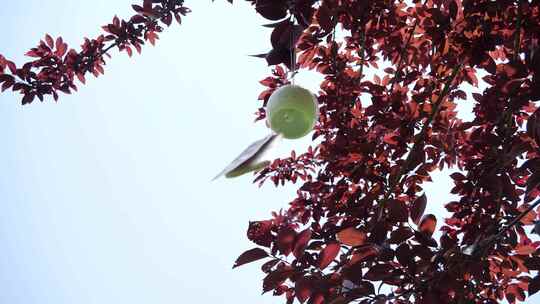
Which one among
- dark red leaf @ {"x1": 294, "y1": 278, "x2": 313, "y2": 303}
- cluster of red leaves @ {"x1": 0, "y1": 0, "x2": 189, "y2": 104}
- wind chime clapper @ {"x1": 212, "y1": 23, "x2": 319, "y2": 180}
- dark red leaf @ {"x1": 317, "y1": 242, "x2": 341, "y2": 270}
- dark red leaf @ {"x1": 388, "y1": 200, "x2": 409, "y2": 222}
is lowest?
dark red leaf @ {"x1": 294, "y1": 278, "x2": 313, "y2": 303}

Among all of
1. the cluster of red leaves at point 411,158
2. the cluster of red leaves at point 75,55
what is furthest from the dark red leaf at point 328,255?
the cluster of red leaves at point 75,55

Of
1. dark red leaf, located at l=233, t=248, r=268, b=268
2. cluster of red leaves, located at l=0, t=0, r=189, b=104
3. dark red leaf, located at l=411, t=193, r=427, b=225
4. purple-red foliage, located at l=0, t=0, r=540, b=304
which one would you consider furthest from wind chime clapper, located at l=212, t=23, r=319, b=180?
cluster of red leaves, located at l=0, t=0, r=189, b=104

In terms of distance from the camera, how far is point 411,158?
1681 mm

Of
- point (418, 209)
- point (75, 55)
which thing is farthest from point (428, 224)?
point (75, 55)

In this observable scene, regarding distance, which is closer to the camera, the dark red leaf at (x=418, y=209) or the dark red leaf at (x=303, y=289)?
the dark red leaf at (x=303, y=289)

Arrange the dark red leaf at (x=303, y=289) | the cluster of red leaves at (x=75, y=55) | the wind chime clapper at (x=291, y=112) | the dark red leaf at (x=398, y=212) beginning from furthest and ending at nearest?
the cluster of red leaves at (x=75, y=55) < the dark red leaf at (x=398, y=212) < the dark red leaf at (x=303, y=289) < the wind chime clapper at (x=291, y=112)

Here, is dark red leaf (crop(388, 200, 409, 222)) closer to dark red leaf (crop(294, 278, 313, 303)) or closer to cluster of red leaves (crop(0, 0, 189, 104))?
dark red leaf (crop(294, 278, 313, 303))

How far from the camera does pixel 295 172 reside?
2768 millimetres

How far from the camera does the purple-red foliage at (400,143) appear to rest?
1.17 metres

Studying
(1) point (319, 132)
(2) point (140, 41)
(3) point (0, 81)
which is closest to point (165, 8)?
(2) point (140, 41)

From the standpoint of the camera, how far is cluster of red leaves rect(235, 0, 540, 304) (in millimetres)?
1166

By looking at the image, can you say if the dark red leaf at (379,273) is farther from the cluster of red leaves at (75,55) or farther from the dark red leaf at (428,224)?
the cluster of red leaves at (75,55)

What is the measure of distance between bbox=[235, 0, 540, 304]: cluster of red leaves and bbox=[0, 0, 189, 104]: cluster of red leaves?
847 mm

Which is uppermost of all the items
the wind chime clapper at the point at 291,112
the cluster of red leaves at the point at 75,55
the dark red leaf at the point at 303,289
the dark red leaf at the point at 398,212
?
the cluster of red leaves at the point at 75,55
